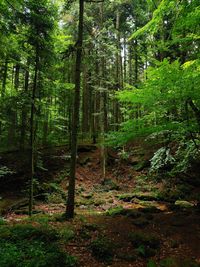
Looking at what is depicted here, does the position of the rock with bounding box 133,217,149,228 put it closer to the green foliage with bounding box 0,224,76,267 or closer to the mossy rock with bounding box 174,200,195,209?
the mossy rock with bounding box 174,200,195,209

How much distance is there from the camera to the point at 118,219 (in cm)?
1144

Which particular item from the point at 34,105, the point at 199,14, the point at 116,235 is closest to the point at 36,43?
the point at 34,105

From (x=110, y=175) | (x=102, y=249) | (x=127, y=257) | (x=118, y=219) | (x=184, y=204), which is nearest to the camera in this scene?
(x=127, y=257)

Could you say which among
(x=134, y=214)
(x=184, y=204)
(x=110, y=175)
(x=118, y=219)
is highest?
(x=110, y=175)

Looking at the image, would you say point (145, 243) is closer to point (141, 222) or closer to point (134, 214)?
point (141, 222)

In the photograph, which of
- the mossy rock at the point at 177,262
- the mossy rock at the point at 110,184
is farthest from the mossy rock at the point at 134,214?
the mossy rock at the point at 110,184

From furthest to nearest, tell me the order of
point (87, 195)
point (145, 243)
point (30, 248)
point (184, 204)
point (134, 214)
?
point (87, 195)
point (184, 204)
point (134, 214)
point (145, 243)
point (30, 248)

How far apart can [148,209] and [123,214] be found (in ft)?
4.01

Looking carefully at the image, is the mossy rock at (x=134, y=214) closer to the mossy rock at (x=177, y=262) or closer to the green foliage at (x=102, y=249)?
the green foliage at (x=102, y=249)

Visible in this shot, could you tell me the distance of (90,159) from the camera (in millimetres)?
22750

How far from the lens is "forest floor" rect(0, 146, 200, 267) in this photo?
8.21 meters

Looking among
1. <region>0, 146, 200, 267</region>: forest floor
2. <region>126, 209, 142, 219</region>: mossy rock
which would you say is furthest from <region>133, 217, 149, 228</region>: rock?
<region>126, 209, 142, 219</region>: mossy rock

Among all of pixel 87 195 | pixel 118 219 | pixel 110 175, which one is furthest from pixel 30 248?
pixel 110 175

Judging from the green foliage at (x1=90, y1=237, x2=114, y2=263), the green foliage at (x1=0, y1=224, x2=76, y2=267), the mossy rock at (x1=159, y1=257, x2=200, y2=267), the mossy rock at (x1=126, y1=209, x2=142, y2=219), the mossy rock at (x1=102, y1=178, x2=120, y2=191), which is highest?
the mossy rock at (x1=102, y1=178, x2=120, y2=191)
